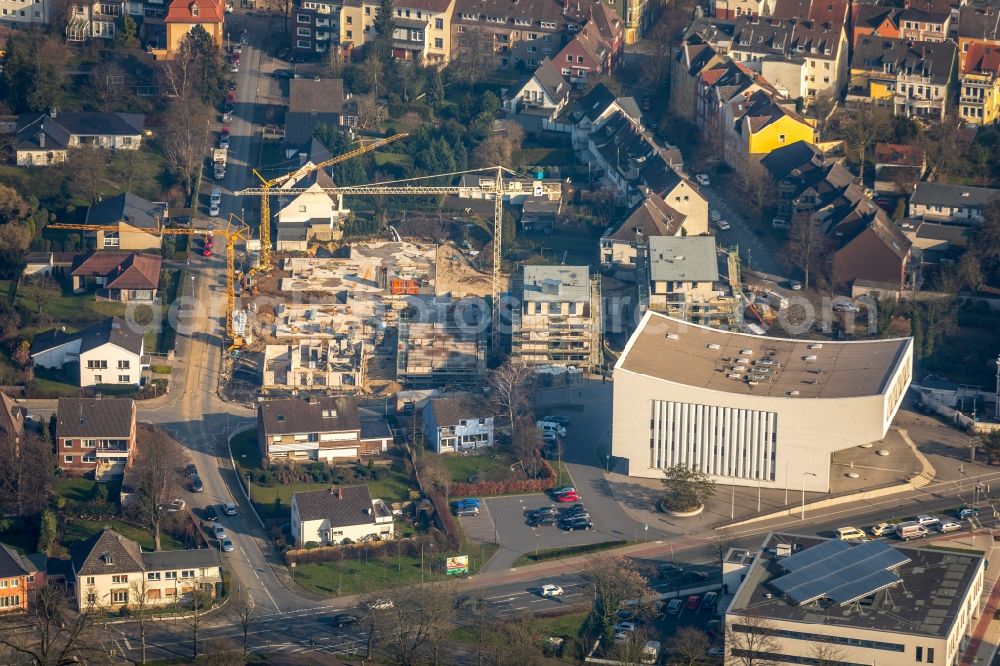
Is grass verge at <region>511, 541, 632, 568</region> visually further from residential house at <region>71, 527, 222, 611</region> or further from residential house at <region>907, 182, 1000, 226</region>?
residential house at <region>907, 182, 1000, 226</region>

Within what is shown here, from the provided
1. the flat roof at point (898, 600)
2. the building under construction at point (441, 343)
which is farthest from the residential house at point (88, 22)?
the flat roof at point (898, 600)

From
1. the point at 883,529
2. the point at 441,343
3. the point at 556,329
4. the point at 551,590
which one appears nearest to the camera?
the point at 551,590

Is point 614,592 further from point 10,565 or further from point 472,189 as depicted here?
point 472,189

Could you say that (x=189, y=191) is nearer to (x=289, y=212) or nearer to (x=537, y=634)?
(x=289, y=212)

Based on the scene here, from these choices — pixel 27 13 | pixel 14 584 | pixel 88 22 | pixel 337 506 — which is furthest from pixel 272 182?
pixel 14 584

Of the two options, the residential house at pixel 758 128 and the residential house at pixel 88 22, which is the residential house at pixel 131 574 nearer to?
the residential house at pixel 758 128

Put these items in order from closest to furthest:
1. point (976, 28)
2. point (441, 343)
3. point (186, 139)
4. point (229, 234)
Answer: point (441, 343), point (229, 234), point (186, 139), point (976, 28)
